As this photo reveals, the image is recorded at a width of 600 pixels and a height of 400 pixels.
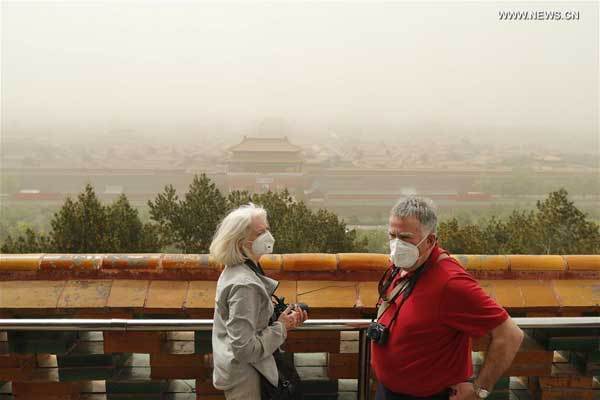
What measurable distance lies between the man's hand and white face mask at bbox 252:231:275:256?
715 mm

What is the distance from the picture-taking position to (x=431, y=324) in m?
1.55

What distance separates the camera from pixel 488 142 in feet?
215

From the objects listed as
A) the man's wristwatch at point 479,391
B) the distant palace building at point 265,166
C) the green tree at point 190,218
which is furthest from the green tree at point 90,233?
the distant palace building at point 265,166

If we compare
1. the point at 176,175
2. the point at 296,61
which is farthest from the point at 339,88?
the point at 176,175

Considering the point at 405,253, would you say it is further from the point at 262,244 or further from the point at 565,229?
the point at 565,229

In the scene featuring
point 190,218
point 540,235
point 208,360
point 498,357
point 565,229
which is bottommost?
point 540,235

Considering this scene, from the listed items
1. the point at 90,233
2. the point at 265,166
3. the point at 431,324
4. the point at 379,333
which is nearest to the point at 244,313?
the point at 379,333

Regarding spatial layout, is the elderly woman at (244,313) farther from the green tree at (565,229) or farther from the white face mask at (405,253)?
the green tree at (565,229)

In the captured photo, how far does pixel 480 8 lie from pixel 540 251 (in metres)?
60.0

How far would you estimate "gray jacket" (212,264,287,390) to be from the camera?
5.14 feet

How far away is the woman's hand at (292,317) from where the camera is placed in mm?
1728

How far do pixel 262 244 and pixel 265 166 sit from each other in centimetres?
5176

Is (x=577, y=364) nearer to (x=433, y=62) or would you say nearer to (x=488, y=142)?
(x=488, y=142)

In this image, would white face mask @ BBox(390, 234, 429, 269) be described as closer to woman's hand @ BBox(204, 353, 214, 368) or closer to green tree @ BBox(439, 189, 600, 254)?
woman's hand @ BBox(204, 353, 214, 368)
